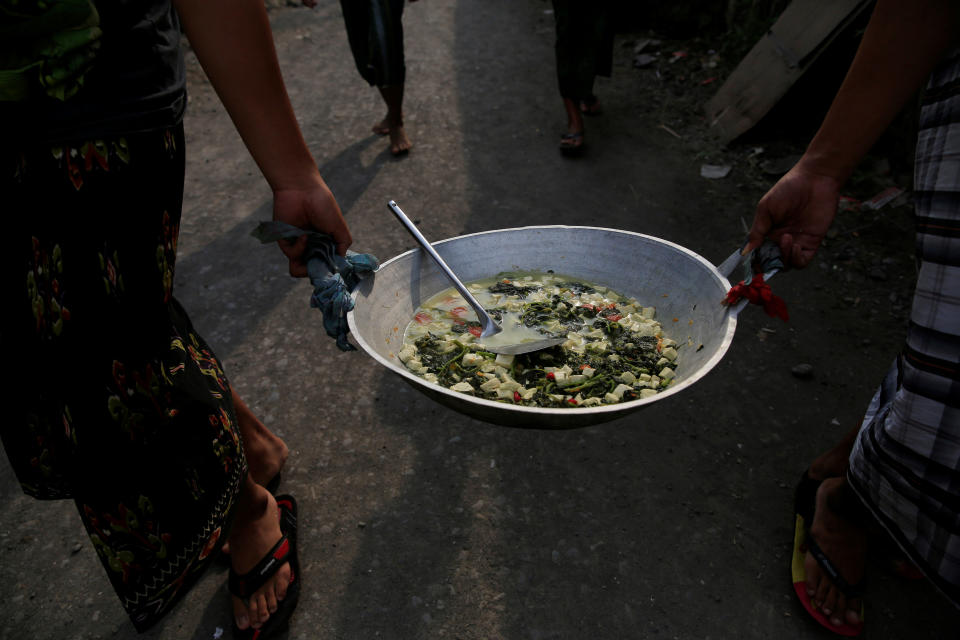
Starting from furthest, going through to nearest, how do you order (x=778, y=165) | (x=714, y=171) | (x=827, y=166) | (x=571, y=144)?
1. (x=571, y=144)
2. (x=714, y=171)
3. (x=778, y=165)
4. (x=827, y=166)

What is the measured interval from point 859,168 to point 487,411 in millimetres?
3403

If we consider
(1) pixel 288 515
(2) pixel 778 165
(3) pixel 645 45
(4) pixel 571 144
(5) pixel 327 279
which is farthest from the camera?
(3) pixel 645 45

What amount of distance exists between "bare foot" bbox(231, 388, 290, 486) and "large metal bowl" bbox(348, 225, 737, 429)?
27.7 inches

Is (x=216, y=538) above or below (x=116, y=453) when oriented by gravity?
below

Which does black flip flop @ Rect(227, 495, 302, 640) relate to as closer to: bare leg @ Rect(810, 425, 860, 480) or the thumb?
the thumb

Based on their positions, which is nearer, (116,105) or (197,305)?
(116,105)

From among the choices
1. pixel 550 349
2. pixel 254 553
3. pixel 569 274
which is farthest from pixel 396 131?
pixel 254 553

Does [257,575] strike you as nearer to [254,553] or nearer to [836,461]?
[254,553]

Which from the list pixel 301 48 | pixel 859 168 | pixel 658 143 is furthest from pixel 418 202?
pixel 301 48

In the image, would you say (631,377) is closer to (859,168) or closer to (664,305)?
(664,305)

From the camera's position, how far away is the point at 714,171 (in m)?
3.97

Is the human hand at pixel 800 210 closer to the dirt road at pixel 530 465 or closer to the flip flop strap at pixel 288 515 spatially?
the dirt road at pixel 530 465

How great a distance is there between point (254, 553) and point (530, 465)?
1.01 m

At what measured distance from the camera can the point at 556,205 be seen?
381 cm
